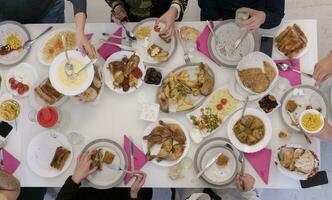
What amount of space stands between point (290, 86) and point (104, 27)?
0.90m

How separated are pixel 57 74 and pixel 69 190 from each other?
0.50m

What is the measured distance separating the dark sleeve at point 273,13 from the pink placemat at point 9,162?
1.27 metres

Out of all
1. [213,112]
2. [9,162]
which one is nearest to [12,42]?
[9,162]

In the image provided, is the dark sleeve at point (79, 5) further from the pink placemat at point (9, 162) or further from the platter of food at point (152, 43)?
the pink placemat at point (9, 162)

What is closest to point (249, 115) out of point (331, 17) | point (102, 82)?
point (102, 82)

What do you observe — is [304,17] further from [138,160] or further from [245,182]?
[138,160]

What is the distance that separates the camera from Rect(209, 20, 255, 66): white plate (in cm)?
175

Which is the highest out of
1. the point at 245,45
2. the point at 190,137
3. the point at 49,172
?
the point at 245,45

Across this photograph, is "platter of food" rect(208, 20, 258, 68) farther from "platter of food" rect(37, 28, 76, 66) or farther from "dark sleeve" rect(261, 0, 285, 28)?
"platter of food" rect(37, 28, 76, 66)

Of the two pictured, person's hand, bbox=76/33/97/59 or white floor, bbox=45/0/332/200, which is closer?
person's hand, bbox=76/33/97/59

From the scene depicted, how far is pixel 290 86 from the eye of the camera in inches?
67.4

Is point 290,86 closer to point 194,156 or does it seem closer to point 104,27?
point 194,156

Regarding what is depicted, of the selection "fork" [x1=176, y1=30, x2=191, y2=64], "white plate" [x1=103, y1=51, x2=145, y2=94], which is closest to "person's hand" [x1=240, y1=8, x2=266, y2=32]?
"fork" [x1=176, y1=30, x2=191, y2=64]

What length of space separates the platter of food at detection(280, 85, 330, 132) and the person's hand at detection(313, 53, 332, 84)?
0.05 metres
